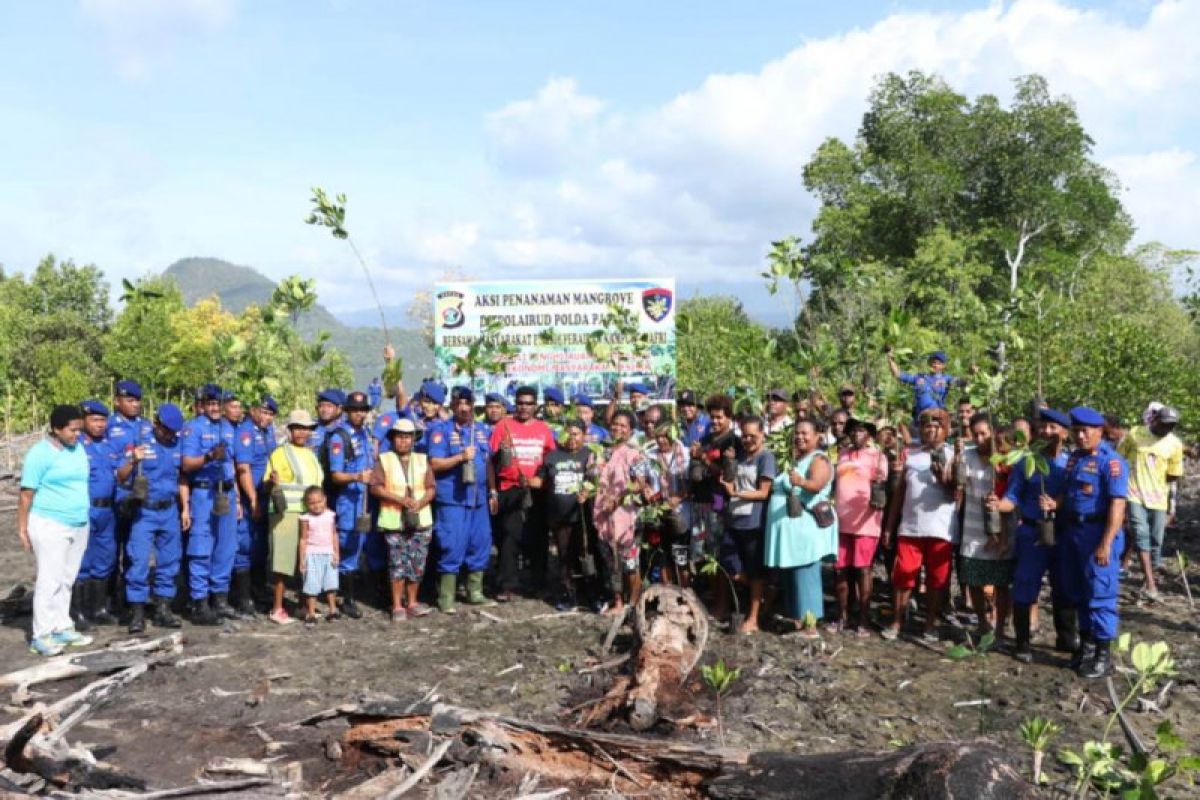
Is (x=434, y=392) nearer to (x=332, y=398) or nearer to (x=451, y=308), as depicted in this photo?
(x=332, y=398)

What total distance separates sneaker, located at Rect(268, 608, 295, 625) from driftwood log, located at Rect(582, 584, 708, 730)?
3443 mm

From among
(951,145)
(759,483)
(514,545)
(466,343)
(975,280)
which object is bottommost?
(514,545)

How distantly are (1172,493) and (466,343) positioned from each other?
355 inches

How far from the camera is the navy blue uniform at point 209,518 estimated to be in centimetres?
779

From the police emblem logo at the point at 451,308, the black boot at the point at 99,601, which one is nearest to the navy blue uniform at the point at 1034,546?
the black boot at the point at 99,601

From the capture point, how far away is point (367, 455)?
27.1 ft

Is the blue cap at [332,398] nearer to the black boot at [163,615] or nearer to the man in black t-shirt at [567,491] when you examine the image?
the man in black t-shirt at [567,491]

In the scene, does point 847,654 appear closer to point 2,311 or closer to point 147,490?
point 147,490

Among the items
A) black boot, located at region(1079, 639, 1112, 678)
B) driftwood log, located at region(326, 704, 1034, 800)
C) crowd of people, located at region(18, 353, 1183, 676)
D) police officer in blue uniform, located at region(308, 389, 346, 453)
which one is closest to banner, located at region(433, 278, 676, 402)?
crowd of people, located at region(18, 353, 1183, 676)

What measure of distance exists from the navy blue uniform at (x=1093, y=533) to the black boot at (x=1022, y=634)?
39cm

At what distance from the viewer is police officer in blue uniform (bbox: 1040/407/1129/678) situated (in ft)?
20.2

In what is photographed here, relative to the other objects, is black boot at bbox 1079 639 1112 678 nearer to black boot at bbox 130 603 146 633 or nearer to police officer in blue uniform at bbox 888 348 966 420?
police officer in blue uniform at bbox 888 348 966 420

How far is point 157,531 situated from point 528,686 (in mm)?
3638

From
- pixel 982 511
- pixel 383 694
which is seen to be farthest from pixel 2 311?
pixel 982 511
